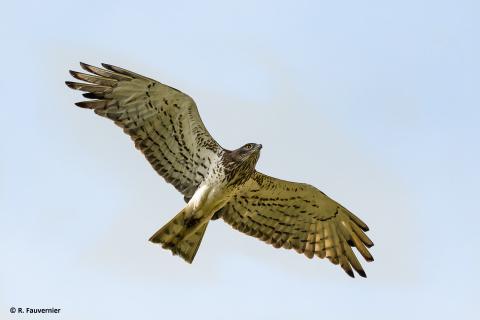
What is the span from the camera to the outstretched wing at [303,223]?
1593 cm

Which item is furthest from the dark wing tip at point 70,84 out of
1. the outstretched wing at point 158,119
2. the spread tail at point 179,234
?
the spread tail at point 179,234

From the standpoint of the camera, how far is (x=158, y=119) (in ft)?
49.5

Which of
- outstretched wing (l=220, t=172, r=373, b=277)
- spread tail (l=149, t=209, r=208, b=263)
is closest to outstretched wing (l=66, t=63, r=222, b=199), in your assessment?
spread tail (l=149, t=209, r=208, b=263)

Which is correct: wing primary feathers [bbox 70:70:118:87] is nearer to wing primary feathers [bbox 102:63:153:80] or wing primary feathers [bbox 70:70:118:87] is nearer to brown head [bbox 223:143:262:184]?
wing primary feathers [bbox 102:63:153:80]

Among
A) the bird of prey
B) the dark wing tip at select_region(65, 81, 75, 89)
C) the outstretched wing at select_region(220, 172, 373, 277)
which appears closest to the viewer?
the dark wing tip at select_region(65, 81, 75, 89)

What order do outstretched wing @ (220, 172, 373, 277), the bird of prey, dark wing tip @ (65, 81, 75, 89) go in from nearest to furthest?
dark wing tip @ (65, 81, 75, 89) → the bird of prey → outstretched wing @ (220, 172, 373, 277)

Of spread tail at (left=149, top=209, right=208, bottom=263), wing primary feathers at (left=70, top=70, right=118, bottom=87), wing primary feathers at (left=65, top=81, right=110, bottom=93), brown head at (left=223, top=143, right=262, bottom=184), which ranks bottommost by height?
spread tail at (left=149, top=209, right=208, bottom=263)

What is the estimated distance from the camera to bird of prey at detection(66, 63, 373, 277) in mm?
14781

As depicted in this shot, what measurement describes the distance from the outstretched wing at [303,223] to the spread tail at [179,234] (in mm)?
1223

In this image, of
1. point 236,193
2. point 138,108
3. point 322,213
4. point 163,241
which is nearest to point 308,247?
point 322,213

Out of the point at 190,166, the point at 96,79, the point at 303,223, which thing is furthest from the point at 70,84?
the point at 303,223

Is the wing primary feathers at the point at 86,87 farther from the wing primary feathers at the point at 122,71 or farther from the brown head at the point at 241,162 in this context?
the brown head at the point at 241,162

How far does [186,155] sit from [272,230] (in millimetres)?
2149

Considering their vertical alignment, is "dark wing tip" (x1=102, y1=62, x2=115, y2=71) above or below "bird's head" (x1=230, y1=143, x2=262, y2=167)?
above
